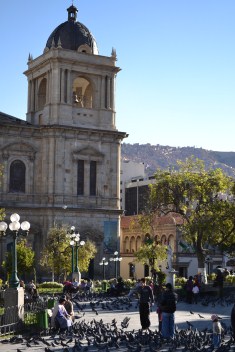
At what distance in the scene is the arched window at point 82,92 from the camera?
67.6m

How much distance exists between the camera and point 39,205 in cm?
6081

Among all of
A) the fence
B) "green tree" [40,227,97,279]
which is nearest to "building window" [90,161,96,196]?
"green tree" [40,227,97,279]

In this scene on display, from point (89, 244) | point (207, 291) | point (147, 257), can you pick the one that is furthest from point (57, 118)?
point (207, 291)

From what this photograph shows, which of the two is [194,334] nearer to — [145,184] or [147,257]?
[147,257]

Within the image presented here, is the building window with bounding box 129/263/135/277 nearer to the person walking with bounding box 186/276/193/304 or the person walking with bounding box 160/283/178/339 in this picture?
the person walking with bounding box 186/276/193/304

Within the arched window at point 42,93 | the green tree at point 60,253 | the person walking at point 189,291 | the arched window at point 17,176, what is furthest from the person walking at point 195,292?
the arched window at point 42,93

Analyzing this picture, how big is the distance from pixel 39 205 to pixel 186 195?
1793cm

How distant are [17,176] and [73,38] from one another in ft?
49.2

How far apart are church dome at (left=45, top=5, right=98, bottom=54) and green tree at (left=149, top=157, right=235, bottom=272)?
2152 centimetres

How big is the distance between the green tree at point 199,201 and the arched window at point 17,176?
16696 mm

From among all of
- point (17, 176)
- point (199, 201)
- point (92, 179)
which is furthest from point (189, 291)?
point (92, 179)

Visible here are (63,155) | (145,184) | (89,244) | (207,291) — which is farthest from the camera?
(145,184)

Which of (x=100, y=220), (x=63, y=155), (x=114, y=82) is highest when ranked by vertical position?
(x=114, y=82)

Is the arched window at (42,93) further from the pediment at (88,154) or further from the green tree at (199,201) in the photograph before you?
the green tree at (199,201)
